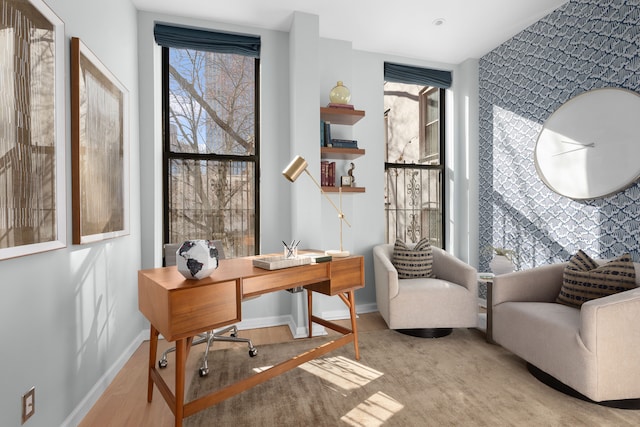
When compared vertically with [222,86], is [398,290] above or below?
below

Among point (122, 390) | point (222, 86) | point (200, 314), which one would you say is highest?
point (222, 86)

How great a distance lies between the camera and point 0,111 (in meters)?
1.13

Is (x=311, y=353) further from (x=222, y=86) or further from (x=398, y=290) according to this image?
(x=222, y=86)

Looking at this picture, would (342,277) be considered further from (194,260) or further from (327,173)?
(327,173)

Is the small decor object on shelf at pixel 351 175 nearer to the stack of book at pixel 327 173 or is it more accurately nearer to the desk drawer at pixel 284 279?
the stack of book at pixel 327 173

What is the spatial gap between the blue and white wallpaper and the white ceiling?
26 cm

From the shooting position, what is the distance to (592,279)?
6.87 feet

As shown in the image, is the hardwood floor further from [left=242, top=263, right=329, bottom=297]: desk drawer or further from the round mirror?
the round mirror

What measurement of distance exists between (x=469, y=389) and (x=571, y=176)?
6.57ft

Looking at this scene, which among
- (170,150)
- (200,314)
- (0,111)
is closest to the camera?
(0,111)

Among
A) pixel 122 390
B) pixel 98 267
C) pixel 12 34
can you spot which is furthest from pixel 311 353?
pixel 12 34

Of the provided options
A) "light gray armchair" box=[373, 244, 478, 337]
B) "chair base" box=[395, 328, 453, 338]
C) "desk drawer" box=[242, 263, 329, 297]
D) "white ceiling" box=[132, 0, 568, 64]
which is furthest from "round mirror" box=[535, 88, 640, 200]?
"desk drawer" box=[242, 263, 329, 297]

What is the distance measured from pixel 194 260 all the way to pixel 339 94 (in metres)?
2.21

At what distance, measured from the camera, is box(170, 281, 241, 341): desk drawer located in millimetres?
1379
